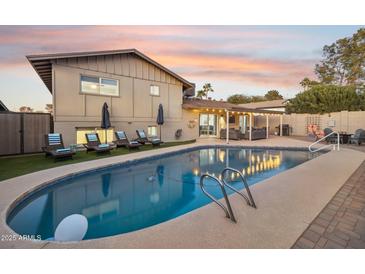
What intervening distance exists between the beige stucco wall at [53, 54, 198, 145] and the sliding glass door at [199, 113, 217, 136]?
84 centimetres

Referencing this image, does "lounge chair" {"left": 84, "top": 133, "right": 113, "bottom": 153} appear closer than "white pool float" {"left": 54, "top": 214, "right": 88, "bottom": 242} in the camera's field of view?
No

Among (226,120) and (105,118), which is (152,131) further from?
(226,120)

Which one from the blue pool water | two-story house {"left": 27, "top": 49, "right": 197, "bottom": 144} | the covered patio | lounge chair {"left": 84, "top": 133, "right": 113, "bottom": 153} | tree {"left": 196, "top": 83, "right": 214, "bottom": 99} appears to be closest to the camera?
the blue pool water

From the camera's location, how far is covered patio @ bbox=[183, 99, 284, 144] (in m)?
17.5

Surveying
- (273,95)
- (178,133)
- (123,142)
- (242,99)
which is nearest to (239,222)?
(123,142)

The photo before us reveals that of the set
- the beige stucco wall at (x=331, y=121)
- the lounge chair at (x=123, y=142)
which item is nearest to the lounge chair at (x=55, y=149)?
the lounge chair at (x=123, y=142)

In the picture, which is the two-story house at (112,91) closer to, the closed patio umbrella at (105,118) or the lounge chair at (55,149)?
the closed patio umbrella at (105,118)

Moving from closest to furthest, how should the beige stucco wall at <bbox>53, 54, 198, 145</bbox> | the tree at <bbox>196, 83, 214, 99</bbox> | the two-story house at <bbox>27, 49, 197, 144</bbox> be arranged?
the two-story house at <bbox>27, 49, 197, 144</bbox> < the beige stucco wall at <bbox>53, 54, 198, 145</bbox> < the tree at <bbox>196, 83, 214, 99</bbox>

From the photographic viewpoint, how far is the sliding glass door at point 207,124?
19312 mm

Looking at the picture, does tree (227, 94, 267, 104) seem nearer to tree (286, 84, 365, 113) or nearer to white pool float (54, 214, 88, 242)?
tree (286, 84, 365, 113)

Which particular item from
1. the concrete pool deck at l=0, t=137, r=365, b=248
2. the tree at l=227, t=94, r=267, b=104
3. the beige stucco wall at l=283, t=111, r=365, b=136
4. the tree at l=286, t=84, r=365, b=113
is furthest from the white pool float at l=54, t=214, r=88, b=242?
the tree at l=227, t=94, r=267, b=104

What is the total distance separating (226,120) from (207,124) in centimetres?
183

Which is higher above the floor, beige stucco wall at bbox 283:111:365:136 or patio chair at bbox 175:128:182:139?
beige stucco wall at bbox 283:111:365:136
